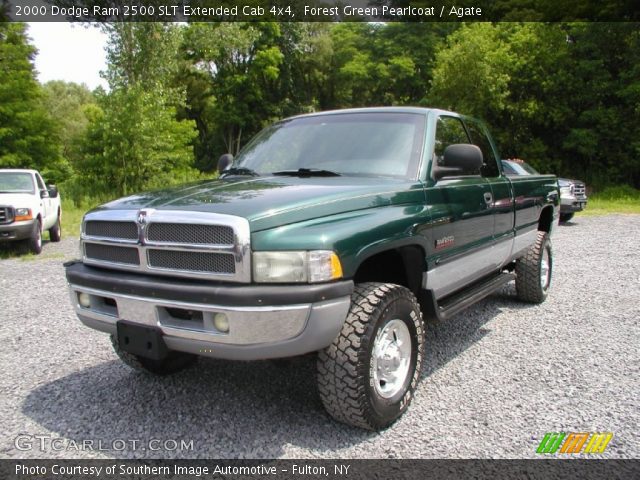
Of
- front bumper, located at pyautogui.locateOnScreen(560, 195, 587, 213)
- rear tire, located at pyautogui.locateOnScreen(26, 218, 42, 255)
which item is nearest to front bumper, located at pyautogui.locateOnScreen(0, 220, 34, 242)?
rear tire, located at pyautogui.locateOnScreen(26, 218, 42, 255)

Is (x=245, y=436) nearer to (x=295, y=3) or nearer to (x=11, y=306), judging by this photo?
(x=11, y=306)

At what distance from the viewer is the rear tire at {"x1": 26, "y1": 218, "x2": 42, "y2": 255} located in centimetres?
964

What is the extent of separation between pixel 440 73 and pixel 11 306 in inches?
897

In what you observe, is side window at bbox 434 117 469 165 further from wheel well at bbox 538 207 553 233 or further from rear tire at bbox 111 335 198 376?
rear tire at bbox 111 335 198 376

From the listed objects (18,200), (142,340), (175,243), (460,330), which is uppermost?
(175,243)

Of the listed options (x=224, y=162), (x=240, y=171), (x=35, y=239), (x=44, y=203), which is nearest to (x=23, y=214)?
(x=35, y=239)

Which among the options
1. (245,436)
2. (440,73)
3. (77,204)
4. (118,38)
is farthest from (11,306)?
(440,73)

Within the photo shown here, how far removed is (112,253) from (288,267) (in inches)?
46.0

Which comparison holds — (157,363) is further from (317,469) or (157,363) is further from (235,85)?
(235,85)

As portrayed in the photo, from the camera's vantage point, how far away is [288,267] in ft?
8.20

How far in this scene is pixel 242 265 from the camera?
2.47 m

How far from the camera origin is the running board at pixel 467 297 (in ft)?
11.7

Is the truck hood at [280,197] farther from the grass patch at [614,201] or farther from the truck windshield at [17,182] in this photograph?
the grass patch at [614,201]

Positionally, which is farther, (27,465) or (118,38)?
(118,38)
